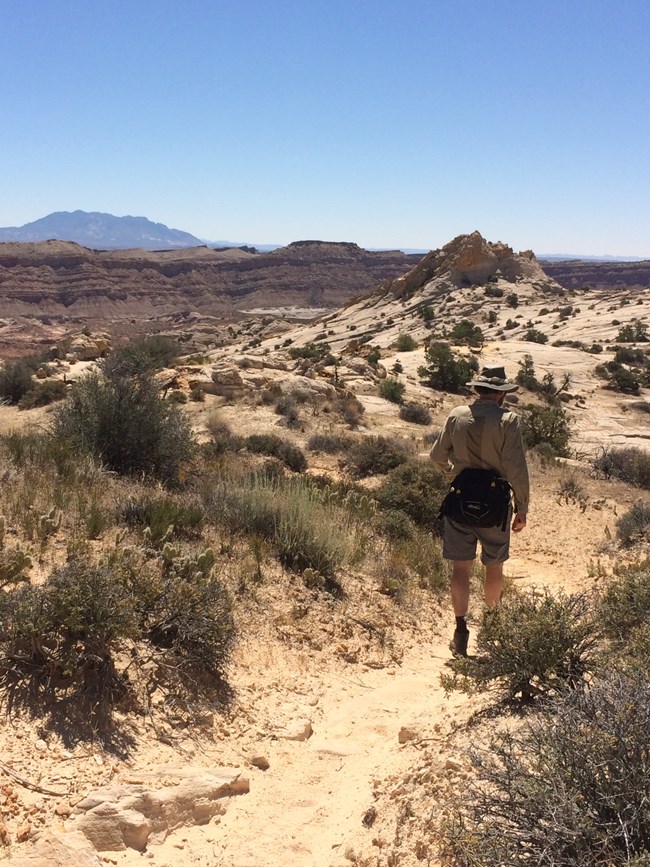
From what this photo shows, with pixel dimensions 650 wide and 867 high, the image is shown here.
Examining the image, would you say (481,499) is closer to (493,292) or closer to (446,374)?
(446,374)

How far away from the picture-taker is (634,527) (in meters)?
8.34

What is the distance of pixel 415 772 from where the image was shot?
2.98 m

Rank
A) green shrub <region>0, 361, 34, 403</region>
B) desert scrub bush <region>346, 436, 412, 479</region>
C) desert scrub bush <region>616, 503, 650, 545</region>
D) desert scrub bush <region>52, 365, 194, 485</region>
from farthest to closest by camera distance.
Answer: green shrub <region>0, 361, 34, 403</region> < desert scrub bush <region>346, 436, 412, 479</region> < desert scrub bush <region>52, 365, 194, 485</region> < desert scrub bush <region>616, 503, 650, 545</region>

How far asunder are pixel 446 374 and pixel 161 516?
17.6 m

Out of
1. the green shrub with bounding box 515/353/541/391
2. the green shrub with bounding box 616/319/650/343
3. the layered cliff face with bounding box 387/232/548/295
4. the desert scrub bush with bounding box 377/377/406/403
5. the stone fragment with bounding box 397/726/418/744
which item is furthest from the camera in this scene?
the layered cliff face with bounding box 387/232/548/295

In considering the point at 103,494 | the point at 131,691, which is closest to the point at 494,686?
the point at 131,691

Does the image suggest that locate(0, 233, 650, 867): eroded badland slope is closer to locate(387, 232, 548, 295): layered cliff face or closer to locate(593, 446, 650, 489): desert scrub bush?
locate(593, 446, 650, 489): desert scrub bush

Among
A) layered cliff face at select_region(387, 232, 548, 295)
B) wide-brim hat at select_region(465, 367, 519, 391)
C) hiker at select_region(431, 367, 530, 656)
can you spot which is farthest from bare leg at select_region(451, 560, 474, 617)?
layered cliff face at select_region(387, 232, 548, 295)

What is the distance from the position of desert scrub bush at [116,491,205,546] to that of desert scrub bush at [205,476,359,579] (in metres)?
0.30

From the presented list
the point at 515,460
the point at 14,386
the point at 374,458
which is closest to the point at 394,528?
the point at 515,460

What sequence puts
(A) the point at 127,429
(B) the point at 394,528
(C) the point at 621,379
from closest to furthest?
1. (B) the point at 394,528
2. (A) the point at 127,429
3. (C) the point at 621,379

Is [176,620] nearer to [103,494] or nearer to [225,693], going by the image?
[225,693]

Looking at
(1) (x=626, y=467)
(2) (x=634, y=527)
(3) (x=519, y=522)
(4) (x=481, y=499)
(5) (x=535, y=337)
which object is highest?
(5) (x=535, y=337)

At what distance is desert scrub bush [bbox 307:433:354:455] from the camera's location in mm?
12500
